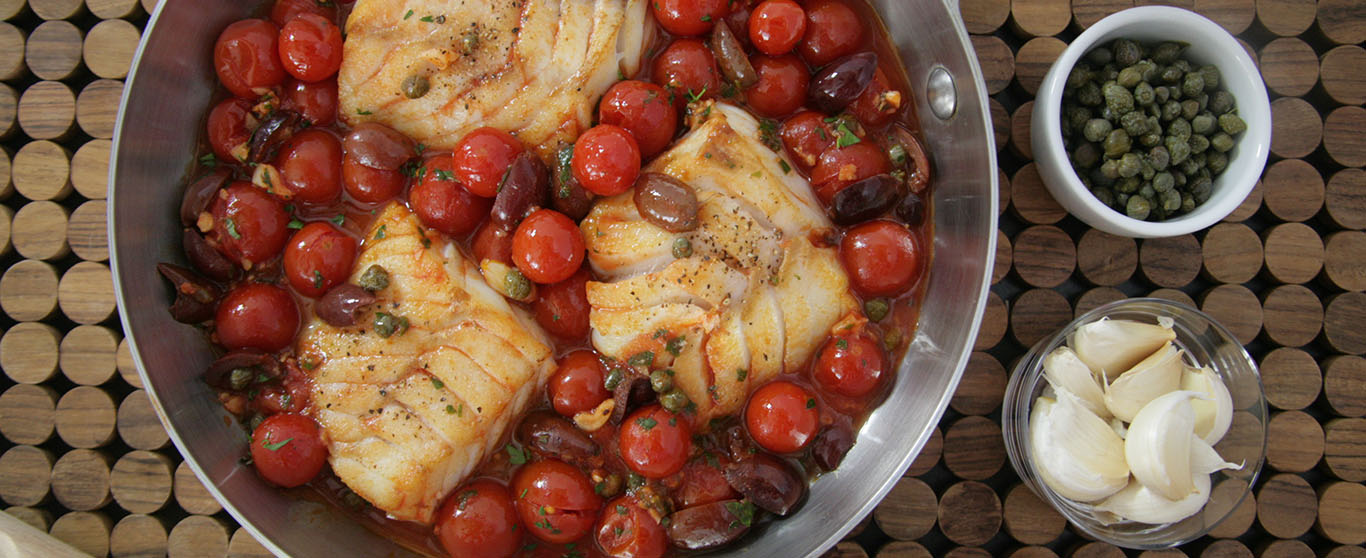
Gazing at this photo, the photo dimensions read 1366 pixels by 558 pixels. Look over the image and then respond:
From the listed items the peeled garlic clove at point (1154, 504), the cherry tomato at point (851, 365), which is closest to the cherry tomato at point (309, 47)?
the cherry tomato at point (851, 365)

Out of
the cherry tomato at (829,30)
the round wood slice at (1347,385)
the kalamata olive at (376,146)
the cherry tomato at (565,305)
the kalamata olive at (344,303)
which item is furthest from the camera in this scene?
the round wood slice at (1347,385)

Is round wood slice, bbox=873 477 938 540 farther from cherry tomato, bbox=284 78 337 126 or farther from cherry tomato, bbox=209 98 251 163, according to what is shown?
cherry tomato, bbox=209 98 251 163

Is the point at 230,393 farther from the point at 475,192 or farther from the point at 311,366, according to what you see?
the point at 475,192

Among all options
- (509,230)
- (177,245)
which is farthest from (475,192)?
(177,245)

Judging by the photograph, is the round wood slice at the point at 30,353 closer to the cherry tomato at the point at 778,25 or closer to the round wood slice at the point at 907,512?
the cherry tomato at the point at 778,25

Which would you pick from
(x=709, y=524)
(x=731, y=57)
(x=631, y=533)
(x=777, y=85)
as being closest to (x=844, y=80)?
(x=777, y=85)

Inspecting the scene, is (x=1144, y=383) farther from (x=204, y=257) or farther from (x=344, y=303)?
(x=204, y=257)

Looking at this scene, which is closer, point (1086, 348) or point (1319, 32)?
point (1086, 348)
